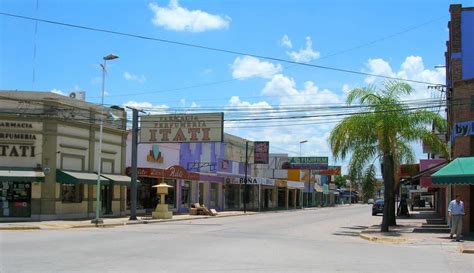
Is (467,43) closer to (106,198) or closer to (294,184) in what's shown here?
(106,198)

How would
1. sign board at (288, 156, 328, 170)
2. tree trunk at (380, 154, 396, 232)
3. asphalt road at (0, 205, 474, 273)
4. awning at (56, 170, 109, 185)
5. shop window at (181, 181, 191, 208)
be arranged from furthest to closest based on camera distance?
sign board at (288, 156, 328, 170), shop window at (181, 181, 191, 208), awning at (56, 170, 109, 185), tree trunk at (380, 154, 396, 232), asphalt road at (0, 205, 474, 273)

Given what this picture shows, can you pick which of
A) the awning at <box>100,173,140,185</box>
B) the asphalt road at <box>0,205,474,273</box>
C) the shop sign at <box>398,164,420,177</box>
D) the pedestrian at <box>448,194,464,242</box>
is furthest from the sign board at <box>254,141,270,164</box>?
the asphalt road at <box>0,205,474,273</box>

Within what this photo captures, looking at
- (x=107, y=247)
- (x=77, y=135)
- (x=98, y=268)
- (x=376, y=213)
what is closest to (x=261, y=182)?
(x=376, y=213)

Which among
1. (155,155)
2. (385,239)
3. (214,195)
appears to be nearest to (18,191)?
(155,155)

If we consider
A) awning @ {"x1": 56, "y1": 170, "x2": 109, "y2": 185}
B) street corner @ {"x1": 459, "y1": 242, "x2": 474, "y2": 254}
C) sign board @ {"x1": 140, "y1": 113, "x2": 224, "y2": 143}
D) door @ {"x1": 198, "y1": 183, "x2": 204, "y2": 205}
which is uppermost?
sign board @ {"x1": 140, "y1": 113, "x2": 224, "y2": 143}

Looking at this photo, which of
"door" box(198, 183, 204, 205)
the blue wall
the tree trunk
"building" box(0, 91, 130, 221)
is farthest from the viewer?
"door" box(198, 183, 204, 205)

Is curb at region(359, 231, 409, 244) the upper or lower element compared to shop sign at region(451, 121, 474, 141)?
lower

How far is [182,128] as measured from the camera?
3775 cm

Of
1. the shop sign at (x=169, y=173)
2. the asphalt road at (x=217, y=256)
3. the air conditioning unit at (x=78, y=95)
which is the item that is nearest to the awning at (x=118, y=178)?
the shop sign at (x=169, y=173)

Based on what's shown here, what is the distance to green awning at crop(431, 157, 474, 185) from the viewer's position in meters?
21.4

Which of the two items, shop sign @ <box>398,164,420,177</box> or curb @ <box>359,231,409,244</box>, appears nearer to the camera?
curb @ <box>359,231,409,244</box>

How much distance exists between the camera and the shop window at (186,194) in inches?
1957

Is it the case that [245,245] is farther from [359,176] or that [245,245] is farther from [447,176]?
[359,176]

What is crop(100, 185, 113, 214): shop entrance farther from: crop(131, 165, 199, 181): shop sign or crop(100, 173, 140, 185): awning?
crop(131, 165, 199, 181): shop sign
